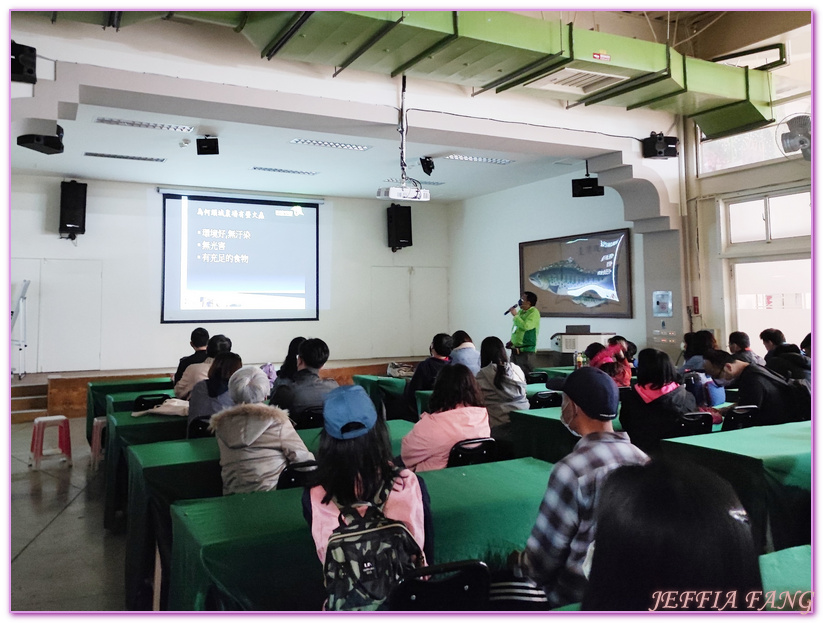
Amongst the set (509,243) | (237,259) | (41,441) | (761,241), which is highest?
(509,243)

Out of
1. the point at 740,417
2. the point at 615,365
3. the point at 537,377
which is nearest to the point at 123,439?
the point at 615,365

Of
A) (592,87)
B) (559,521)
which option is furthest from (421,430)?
(592,87)

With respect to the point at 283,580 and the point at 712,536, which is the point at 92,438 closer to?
the point at 283,580

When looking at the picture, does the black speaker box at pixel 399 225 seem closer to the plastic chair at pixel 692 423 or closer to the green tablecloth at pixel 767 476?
the plastic chair at pixel 692 423

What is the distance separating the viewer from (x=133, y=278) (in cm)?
892

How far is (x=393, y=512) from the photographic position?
5.17 feet

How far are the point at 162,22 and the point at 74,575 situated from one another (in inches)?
145

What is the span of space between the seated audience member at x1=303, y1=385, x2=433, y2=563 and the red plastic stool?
13.7 ft

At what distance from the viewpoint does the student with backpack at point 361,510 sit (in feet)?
4.73

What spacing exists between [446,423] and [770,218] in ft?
17.1

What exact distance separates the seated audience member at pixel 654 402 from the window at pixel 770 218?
399cm

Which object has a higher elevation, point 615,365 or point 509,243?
point 509,243

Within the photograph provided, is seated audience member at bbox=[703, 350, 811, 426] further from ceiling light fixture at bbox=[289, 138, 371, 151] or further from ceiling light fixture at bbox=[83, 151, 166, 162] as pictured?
ceiling light fixture at bbox=[83, 151, 166, 162]

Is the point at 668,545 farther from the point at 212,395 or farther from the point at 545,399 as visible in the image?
the point at 545,399
